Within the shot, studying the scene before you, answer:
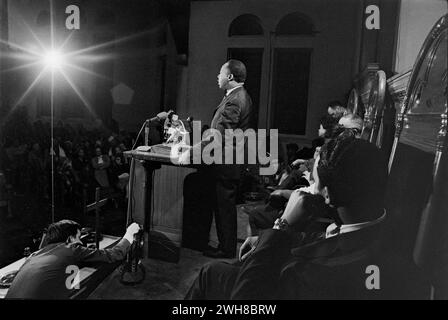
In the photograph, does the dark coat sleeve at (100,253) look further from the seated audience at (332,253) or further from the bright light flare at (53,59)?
the bright light flare at (53,59)

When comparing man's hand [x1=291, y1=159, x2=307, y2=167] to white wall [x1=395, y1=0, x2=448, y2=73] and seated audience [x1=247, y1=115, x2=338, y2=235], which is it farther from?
white wall [x1=395, y1=0, x2=448, y2=73]

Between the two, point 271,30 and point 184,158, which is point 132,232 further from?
point 271,30

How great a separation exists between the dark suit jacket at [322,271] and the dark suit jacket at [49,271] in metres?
0.79

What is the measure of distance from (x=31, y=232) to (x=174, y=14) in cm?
196

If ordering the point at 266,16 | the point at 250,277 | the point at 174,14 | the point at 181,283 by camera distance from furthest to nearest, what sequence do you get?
1. the point at 174,14
2. the point at 266,16
3. the point at 181,283
4. the point at 250,277

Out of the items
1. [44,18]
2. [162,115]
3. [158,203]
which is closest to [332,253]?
[158,203]

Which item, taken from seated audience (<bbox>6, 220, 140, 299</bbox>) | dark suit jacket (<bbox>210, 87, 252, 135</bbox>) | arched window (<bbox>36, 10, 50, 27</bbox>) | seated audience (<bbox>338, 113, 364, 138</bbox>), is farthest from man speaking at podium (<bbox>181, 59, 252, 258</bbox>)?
arched window (<bbox>36, 10, 50, 27</bbox>)

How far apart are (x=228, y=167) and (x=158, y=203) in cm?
57

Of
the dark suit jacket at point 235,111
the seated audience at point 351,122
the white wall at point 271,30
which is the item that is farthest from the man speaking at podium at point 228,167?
the seated audience at point 351,122

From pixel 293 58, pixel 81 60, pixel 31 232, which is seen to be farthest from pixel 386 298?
pixel 31 232

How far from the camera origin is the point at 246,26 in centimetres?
232

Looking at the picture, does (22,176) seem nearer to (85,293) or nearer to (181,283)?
(85,293)

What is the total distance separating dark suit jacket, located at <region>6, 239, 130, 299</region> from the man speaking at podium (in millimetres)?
801
